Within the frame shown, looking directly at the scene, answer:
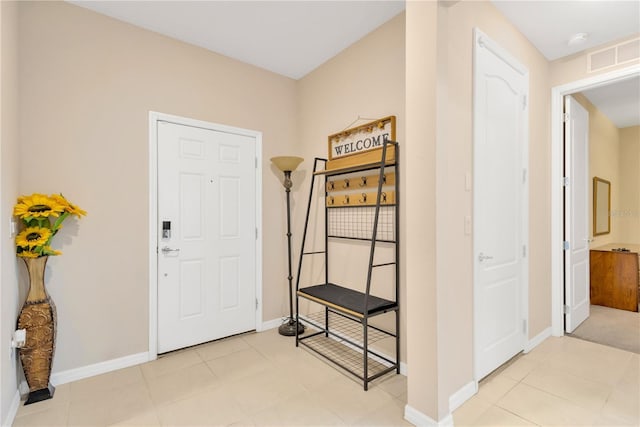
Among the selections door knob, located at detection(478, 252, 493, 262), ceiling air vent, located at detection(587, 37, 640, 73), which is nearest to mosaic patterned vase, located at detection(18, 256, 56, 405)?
door knob, located at detection(478, 252, 493, 262)

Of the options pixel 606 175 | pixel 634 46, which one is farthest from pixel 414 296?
pixel 606 175

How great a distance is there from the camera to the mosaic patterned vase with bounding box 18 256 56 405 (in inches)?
79.0

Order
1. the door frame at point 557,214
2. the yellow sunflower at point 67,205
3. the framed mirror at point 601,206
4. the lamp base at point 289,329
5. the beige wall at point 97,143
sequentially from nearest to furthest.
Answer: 1. the yellow sunflower at point 67,205
2. the beige wall at point 97,143
3. the door frame at point 557,214
4. the lamp base at point 289,329
5. the framed mirror at point 601,206

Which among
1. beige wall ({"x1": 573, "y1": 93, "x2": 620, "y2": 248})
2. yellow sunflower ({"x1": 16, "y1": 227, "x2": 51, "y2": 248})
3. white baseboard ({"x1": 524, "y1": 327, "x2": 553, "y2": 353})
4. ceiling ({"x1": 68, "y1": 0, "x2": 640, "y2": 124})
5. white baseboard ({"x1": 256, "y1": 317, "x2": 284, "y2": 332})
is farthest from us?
beige wall ({"x1": 573, "y1": 93, "x2": 620, "y2": 248})

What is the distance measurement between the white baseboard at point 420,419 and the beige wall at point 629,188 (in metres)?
5.39

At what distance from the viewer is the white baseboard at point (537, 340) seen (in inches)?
106

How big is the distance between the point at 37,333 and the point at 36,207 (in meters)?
0.81

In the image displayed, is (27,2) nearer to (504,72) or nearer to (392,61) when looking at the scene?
(392,61)

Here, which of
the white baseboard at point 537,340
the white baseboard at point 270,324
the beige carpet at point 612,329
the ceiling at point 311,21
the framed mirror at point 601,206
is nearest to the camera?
the ceiling at point 311,21

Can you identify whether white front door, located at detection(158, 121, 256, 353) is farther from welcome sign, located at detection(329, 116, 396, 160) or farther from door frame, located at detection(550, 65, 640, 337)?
door frame, located at detection(550, 65, 640, 337)

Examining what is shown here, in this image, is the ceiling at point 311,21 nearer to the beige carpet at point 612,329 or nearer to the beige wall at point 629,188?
the beige carpet at point 612,329

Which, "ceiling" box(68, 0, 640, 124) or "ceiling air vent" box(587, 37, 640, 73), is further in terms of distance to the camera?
"ceiling air vent" box(587, 37, 640, 73)

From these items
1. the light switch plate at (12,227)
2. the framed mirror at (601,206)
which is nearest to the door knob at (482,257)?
→ the light switch plate at (12,227)

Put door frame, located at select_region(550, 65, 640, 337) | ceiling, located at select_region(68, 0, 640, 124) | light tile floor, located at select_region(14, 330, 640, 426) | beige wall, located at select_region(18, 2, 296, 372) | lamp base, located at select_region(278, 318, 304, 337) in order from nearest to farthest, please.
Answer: light tile floor, located at select_region(14, 330, 640, 426), beige wall, located at select_region(18, 2, 296, 372), ceiling, located at select_region(68, 0, 640, 124), door frame, located at select_region(550, 65, 640, 337), lamp base, located at select_region(278, 318, 304, 337)
